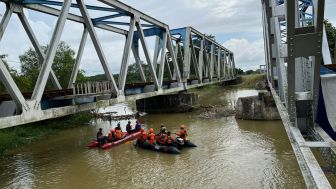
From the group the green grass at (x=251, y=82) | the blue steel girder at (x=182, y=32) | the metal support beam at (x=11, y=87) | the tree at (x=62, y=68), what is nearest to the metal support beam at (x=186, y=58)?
the blue steel girder at (x=182, y=32)

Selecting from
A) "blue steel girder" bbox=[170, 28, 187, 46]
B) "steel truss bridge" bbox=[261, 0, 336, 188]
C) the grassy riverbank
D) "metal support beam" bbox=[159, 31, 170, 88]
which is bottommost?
the grassy riverbank

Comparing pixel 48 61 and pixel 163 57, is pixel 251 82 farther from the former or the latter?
pixel 48 61

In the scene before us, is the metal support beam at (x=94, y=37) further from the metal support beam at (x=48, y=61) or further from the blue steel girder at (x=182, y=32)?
the blue steel girder at (x=182, y=32)

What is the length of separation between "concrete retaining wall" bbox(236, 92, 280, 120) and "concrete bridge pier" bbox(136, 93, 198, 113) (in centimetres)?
927

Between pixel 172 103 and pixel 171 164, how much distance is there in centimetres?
1854

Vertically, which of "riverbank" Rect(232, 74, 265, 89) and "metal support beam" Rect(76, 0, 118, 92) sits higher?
"metal support beam" Rect(76, 0, 118, 92)

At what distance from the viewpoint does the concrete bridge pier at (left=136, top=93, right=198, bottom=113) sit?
1254 inches

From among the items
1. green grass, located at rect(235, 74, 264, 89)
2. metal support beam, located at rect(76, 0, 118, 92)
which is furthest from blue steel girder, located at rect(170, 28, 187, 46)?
green grass, located at rect(235, 74, 264, 89)

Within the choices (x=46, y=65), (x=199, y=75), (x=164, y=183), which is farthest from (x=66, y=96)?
(x=199, y=75)

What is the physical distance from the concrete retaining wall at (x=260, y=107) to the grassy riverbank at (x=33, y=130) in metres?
13.4

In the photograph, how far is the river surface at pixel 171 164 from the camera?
448 inches

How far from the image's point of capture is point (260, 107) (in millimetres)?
22234

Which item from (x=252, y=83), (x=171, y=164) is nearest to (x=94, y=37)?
(x=171, y=164)

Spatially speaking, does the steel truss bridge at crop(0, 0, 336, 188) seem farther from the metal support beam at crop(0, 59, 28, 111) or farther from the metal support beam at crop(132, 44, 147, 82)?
the metal support beam at crop(132, 44, 147, 82)
